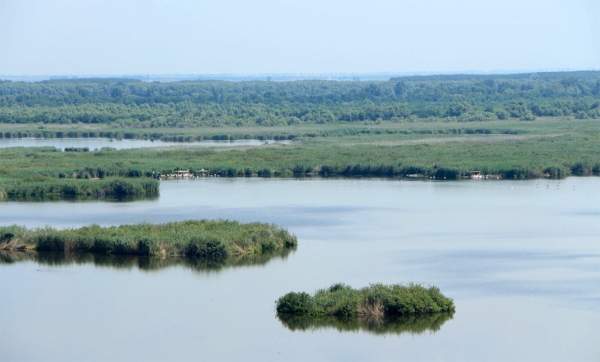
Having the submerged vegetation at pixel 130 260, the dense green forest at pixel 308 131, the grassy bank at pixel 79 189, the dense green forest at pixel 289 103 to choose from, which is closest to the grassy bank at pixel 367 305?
the submerged vegetation at pixel 130 260

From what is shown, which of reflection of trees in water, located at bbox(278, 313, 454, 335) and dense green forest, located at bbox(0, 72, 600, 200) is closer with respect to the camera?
reflection of trees in water, located at bbox(278, 313, 454, 335)

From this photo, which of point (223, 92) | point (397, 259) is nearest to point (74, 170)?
point (397, 259)

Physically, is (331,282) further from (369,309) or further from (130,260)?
(130,260)

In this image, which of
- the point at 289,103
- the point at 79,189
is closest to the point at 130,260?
the point at 79,189

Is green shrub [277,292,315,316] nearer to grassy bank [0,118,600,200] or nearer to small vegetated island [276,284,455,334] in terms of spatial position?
small vegetated island [276,284,455,334]

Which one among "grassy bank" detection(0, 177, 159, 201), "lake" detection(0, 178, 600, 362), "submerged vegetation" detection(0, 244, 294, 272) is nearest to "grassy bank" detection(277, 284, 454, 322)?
"lake" detection(0, 178, 600, 362)

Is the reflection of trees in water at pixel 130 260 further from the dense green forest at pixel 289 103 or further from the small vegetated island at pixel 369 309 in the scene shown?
the dense green forest at pixel 289 103
